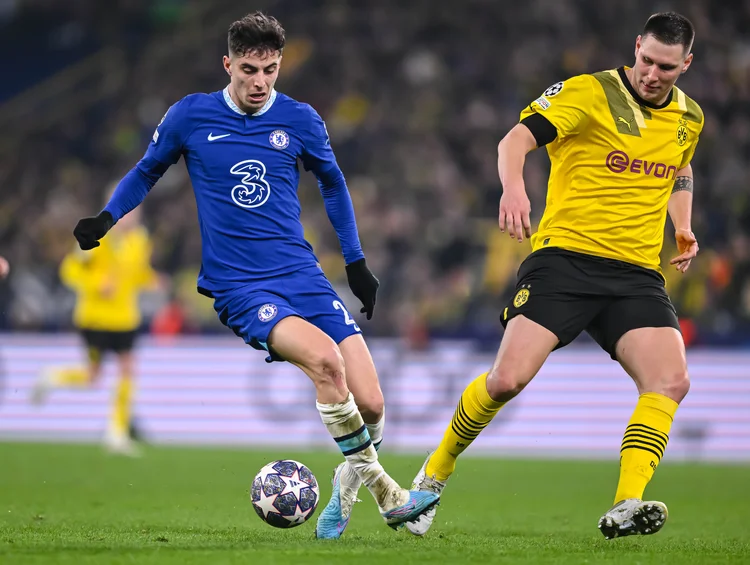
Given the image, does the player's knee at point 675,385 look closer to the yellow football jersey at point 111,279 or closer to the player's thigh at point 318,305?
the player's thigh at point 318,305

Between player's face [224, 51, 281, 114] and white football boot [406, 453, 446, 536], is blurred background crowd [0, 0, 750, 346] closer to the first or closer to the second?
white football boot [406, 453, 446, 536]

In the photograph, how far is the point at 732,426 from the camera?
1285 cm

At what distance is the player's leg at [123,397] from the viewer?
480 inches

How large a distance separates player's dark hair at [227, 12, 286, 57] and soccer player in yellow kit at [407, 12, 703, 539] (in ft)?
3.95

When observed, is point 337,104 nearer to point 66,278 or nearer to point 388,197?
point 388,197

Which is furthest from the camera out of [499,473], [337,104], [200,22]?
[200,22]

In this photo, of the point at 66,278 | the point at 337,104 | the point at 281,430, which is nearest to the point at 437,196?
the point at 337,104

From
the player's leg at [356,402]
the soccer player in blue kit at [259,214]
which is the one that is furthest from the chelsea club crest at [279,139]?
the player's leg at [356,402]

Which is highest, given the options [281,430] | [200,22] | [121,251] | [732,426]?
[200,22]

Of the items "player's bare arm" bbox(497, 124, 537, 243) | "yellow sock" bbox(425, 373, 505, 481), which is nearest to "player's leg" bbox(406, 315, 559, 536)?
"yellow sock" bbox(425, 373, 505, 481)

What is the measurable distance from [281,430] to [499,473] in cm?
335

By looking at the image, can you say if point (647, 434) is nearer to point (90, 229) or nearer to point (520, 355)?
point (520, 355)

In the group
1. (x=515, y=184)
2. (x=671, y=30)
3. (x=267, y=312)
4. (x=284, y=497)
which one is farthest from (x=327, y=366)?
(x=671, y=30)

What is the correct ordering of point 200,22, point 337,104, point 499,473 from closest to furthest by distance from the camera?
1. point 499,473
2. point 337,104
3. point 200,22
